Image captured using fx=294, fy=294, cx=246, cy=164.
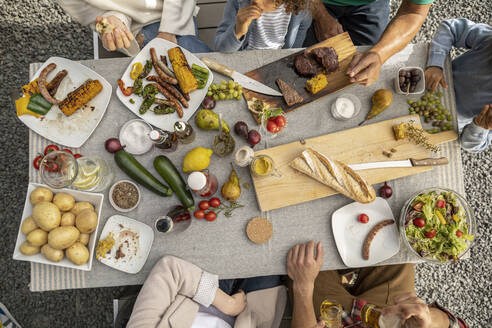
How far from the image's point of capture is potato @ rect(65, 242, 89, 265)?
1.37 metres

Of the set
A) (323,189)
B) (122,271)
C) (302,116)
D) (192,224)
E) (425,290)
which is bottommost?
(425,290)

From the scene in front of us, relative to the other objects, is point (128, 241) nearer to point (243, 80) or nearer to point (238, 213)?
point (238, 213)

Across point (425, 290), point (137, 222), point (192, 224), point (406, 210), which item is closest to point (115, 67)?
point (137, 222)

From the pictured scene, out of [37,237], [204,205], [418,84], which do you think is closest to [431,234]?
[418,84]

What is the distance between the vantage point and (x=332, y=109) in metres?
1.60

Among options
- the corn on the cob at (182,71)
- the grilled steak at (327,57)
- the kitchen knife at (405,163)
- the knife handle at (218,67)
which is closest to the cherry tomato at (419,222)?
the kitchen knife at (405,163)

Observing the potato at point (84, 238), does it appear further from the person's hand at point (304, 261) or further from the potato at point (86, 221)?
the person's hand at point (304, 261)

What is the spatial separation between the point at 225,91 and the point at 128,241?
929 mm

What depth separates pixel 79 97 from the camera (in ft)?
5.02

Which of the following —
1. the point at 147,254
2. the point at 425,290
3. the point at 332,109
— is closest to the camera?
the point at 147,254

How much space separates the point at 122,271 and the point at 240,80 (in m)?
1.17

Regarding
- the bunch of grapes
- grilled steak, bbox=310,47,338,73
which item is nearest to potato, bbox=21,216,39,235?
the bunch of grapes

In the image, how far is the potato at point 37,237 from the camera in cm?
135

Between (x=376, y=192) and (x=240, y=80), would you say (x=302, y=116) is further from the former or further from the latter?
(x=376, y=192)
